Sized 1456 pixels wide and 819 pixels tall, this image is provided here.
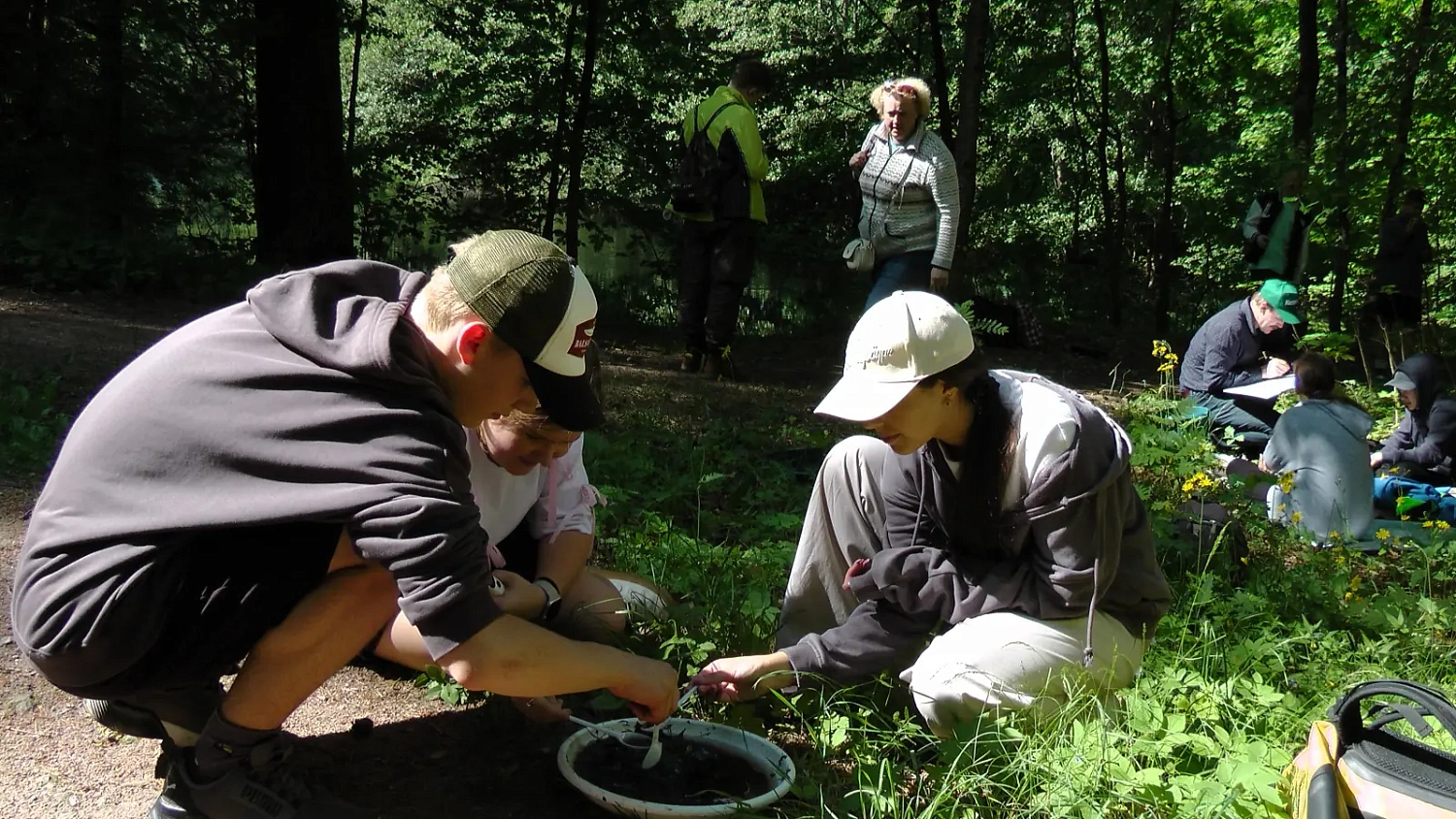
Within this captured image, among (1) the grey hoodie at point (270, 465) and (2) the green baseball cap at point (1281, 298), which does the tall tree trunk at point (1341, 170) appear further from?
(1) the grey hoodie at point (270, 465)

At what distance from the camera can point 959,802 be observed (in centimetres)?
226

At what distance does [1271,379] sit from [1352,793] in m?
4.54

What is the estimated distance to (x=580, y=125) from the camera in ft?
31.8

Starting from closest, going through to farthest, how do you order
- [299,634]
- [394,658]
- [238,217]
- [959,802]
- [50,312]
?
[299,634] → [959,802] → [394,658] → [50,312] → [238,217]

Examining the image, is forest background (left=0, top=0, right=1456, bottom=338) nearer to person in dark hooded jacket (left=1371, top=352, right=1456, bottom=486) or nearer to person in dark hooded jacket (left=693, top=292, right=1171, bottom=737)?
person in dark hooded jacket (left=1371, top=352, right=1456, bottom=486)

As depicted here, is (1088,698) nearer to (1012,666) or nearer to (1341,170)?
(1012,666)

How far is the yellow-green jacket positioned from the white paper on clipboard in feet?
8.87

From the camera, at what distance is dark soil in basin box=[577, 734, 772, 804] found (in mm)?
2250

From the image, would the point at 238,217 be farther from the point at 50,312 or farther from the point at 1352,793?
the point at 1352,793

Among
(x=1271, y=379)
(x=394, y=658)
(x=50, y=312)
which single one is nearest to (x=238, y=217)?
(x=50, y=312)

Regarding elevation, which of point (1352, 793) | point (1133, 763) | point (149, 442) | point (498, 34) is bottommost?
point (1133, 763)

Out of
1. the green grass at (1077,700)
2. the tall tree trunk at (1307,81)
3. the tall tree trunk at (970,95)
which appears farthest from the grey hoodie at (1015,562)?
the tall tree trunk at (1307,81)

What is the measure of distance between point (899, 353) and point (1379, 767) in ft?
3.39

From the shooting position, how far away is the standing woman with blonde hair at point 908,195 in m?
6.09
